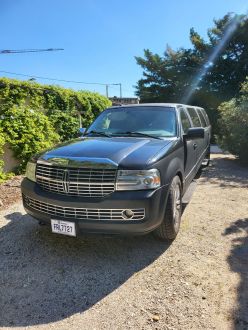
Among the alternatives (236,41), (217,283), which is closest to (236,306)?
(217,283)

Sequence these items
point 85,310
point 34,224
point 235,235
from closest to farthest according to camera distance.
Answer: point 85,310 < point 235,235 < point 34,224

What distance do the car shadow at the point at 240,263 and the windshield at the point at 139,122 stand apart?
5.44 ft

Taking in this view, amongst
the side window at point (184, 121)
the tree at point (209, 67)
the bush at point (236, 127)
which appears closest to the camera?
the side window at point (184, 121)

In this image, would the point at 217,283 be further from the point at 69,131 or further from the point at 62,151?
the point at 69,131

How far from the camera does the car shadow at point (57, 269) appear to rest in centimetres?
284

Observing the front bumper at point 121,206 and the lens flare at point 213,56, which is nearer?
the front bumper at point 121,206

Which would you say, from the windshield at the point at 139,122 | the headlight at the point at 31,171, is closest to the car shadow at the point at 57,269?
the headlight at the point at 31,171

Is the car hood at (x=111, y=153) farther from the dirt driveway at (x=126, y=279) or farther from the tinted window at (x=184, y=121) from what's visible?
the dirt driveway at (x=126, y=279)

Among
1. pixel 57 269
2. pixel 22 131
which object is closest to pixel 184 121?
pixel 57 269

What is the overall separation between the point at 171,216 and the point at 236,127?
708 centimetres

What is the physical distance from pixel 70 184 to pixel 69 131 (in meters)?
7.48

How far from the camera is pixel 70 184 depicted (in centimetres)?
344

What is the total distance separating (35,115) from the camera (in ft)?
28.0

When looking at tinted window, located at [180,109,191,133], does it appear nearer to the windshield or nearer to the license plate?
the windshield
